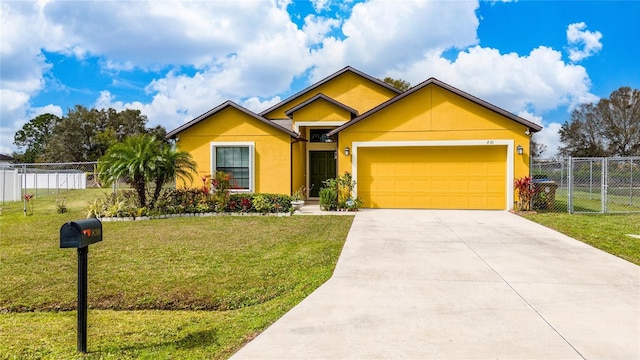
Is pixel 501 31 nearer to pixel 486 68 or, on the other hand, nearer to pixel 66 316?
pixel 486 68

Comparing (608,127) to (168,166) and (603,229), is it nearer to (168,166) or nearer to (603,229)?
(603,229)

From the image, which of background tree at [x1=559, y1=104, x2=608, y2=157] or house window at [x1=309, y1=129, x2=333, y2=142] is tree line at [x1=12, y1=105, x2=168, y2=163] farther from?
background tree at [x1=559, y1=104, x2=608, y2=157]

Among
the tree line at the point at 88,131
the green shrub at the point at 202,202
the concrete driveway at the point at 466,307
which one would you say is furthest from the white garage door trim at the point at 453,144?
the tree line at the point at 88,131

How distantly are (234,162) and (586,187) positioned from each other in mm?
14357

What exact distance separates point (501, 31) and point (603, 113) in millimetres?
Result: 39953

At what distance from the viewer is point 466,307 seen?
412cm

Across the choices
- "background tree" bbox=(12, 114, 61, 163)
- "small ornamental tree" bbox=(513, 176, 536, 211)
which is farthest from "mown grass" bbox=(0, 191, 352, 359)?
"background tree" bbox=(12, 114, 61, 163)

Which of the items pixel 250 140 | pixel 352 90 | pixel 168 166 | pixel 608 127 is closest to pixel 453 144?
pixel 352 90

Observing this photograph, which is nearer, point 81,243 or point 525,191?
point 81,243

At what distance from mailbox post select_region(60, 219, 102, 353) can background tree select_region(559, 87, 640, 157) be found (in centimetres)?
5324

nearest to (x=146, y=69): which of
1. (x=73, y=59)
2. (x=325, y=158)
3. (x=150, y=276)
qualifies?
(x=73, y=59)

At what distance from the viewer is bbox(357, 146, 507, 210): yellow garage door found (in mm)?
13273

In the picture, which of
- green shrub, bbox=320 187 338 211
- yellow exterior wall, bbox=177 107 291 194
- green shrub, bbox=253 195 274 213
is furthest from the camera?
yellow exterior wall, bbox=177 107 291 194

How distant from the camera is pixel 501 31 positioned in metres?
15.1
